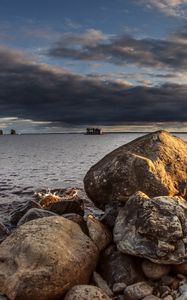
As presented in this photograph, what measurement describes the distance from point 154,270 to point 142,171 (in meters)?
3.68

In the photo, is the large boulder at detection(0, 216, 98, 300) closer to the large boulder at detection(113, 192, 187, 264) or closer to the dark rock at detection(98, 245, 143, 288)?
the dark rock at detection(98, 245, 143, 288)

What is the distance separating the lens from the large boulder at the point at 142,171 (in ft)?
43.3

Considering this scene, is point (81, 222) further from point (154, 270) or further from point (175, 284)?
point (175, 284)

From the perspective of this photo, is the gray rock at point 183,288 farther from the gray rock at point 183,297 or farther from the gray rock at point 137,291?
the gray rock at point 137,291

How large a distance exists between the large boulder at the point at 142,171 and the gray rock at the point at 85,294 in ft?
15.1

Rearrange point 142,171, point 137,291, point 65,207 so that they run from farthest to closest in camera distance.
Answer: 1. point 65,207
2. point 142,171
3. point 137,291

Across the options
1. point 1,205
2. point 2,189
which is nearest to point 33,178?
point 2,189

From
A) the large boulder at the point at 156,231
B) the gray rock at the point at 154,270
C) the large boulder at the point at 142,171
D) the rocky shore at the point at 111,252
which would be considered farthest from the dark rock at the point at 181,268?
the large boulder at the point at 142,171

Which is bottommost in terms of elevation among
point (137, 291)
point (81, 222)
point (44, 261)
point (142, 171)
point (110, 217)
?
point (137, 291)

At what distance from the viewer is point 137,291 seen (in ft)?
32.2

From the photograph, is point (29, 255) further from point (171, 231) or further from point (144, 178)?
point (144, 178)

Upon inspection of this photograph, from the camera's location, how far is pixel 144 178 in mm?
13188

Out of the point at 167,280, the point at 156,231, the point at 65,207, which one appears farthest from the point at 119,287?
the point at 65,207

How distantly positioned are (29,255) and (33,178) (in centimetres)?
3173
